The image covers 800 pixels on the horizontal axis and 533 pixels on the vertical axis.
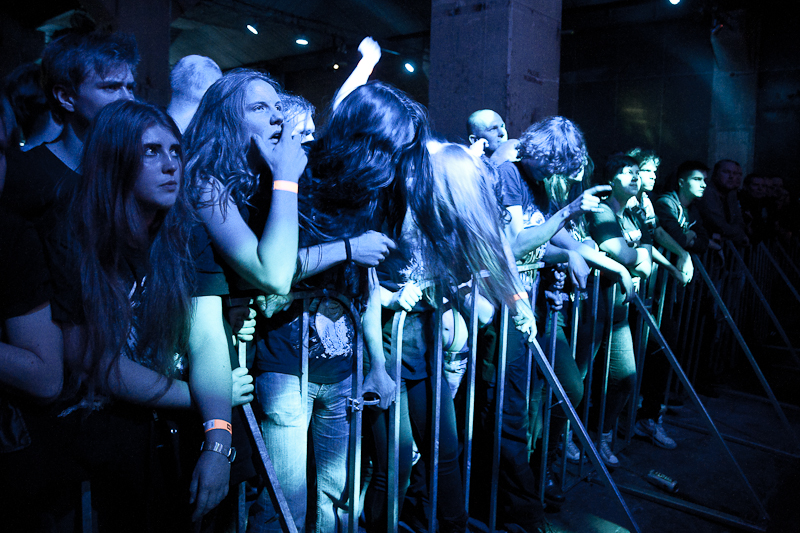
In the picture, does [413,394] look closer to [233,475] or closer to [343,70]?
[233,475]

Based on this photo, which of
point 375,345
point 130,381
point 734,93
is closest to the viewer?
point 130,381

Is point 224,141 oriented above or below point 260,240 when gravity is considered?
above

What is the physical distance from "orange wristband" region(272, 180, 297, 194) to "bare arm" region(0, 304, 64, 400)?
0.71 metres

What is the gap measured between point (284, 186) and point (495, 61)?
375cm

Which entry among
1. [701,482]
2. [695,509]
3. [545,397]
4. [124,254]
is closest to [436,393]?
[545,397]

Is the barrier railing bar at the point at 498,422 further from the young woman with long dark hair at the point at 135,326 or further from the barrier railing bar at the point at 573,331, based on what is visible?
the young woman with long dark hair at the point at 135,326

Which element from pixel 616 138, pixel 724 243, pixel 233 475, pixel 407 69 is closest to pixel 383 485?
pixel 233 475

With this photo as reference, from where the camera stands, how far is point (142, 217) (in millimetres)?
1594

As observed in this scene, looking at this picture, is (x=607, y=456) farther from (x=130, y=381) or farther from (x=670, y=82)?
(x=670, y=82)

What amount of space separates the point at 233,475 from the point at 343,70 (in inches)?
645

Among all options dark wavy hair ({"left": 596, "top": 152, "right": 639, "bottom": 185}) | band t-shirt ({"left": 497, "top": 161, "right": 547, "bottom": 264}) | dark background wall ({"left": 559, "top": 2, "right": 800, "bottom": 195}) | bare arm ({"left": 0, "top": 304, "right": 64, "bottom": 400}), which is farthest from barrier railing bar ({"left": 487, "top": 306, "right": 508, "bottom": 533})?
dark background wall ({"left": 559, "top": 2, "right": 800, "bottom": 195})

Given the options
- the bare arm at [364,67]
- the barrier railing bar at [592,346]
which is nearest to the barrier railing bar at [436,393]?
the bare arm at [364,67]

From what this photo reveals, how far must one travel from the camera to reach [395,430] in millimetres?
2225

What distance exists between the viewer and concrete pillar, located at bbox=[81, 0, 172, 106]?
551 centimetres
